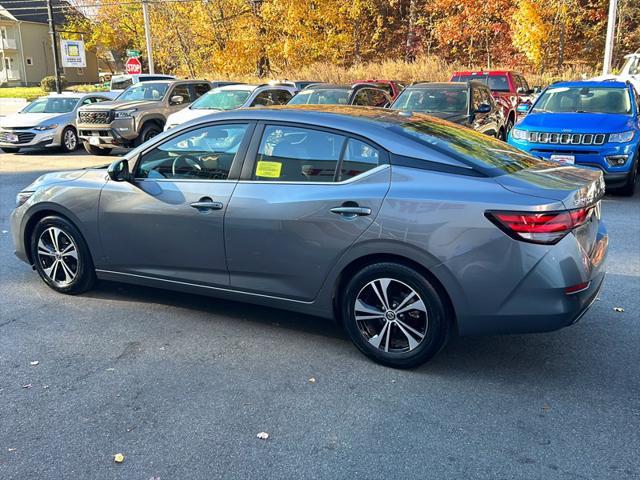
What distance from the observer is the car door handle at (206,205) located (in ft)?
14.1

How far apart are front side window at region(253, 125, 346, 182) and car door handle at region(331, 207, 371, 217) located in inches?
10.0

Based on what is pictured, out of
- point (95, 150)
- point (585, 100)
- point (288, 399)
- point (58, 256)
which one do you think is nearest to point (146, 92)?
point (95, 150)

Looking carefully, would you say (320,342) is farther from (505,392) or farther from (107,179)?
(107,179)

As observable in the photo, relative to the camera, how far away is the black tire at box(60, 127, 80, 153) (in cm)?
1642

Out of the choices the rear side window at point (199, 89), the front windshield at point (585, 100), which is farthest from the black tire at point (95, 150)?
the front windshield at point (585, 100)

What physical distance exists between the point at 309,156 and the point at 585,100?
8122 mm

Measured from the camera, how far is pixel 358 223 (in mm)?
3818

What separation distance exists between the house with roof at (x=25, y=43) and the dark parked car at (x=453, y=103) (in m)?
53.4

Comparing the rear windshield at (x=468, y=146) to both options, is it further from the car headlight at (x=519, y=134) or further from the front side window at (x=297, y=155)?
the car headlight at (x=519, y=134)

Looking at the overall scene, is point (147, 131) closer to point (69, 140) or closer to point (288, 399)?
point (69, 140)

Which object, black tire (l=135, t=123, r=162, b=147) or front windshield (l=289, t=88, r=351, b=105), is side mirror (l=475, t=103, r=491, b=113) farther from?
black tire (l=135, t=123, r=162, b=147)

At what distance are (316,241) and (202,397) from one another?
3.97 ft

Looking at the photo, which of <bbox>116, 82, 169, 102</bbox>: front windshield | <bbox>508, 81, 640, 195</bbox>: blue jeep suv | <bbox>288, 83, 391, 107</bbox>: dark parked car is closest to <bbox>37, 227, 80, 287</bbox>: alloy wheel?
<bbox>508, 81, 640, 195</bbox>: blue jeep suv

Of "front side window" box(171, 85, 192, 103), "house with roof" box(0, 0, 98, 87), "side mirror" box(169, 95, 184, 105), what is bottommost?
"side mirror" box(169, 95, 184, 105)
